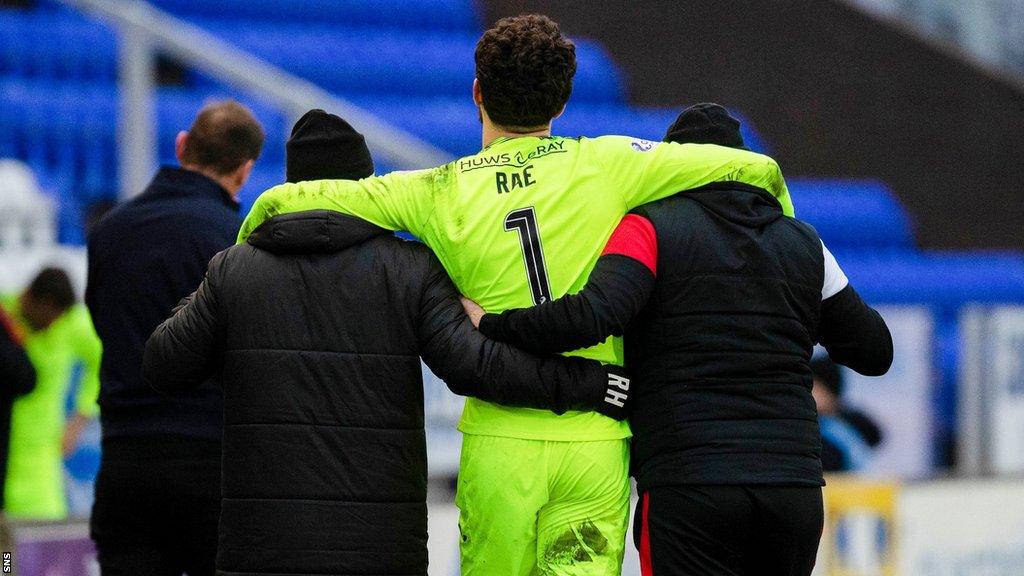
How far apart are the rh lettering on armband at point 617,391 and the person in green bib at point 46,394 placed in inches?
152

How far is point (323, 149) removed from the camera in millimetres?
2992

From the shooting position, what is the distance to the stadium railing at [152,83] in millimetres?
5301

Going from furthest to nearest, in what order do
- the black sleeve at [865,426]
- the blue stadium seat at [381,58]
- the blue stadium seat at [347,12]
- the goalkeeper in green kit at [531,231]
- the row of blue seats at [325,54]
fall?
1. the blue stadium seat at [347,12]
2. the blue stadium seat at [381,58]
3. the row of blue seats at [325,54]
4. the black sleeve at [865,426]
5. the goalkeeper in green kit at [531,231]

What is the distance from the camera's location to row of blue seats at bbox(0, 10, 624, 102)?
362 inches

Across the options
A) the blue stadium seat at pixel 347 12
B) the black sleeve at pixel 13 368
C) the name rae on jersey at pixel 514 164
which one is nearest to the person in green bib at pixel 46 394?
the black sleeve at pixel 13 368

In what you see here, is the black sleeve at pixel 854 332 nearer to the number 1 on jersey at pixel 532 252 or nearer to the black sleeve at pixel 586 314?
the black sleeve at pixel 586 314

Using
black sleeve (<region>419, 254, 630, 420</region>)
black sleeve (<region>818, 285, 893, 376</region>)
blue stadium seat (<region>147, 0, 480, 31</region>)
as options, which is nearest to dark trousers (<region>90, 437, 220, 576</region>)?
black sleeve (<region>419, 254, 630, 420</region>)

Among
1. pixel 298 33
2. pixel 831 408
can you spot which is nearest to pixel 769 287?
→ pixel 831 408

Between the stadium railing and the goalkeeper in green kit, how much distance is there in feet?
8.28

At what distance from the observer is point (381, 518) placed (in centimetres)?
287

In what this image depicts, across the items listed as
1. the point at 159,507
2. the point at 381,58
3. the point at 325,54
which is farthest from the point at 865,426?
the point at 381,58

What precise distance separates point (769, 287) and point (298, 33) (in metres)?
8.84

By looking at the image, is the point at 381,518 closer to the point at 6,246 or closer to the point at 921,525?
the point at 921,525

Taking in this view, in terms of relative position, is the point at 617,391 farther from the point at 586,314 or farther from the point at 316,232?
the point at 316,232
